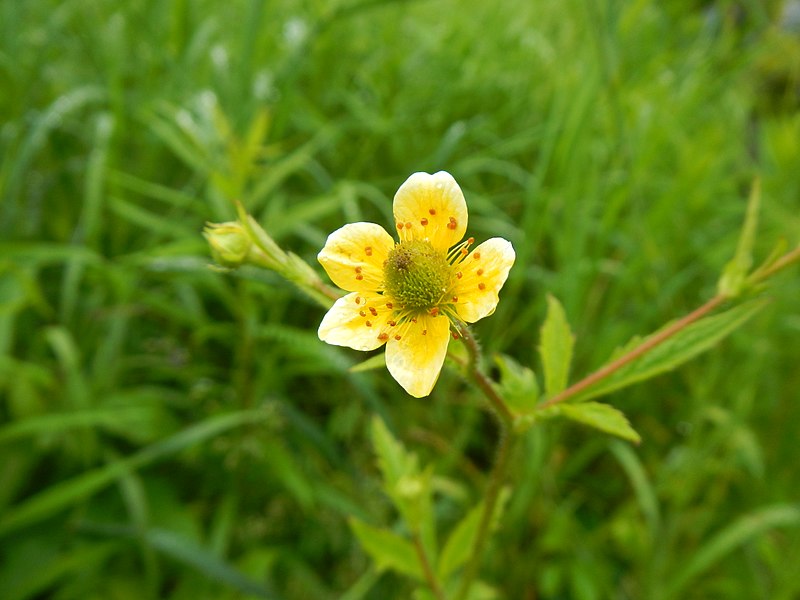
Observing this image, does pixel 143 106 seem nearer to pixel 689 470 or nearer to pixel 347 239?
pixel 347 239

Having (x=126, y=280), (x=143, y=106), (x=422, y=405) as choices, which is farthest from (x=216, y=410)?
(x=143, y=106)

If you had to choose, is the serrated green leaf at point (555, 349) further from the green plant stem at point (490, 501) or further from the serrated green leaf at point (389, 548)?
the serrated green leaf at point (389, 548)

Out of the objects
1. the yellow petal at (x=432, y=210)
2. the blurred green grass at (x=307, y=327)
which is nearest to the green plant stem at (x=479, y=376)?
the yellow petal at (x=432, y=210)

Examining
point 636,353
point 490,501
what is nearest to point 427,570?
point 490,501

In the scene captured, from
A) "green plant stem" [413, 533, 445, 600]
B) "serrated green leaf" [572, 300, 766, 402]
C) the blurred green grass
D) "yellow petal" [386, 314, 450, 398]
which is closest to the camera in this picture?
"yellow petal" [386, 314, 450, 398]

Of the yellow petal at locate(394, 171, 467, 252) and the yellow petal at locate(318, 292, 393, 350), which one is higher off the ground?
the yellow petal at locate(394, 171, 467, 252)

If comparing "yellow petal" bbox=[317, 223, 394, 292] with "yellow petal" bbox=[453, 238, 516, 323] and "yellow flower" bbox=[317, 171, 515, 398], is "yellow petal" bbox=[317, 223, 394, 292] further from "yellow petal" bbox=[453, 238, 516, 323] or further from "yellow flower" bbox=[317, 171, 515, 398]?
"yellow petal" bbox=[453, 238, 516, 323]

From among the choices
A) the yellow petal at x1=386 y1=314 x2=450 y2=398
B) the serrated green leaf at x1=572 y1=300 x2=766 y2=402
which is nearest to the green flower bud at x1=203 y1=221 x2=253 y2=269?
the yellow petal at x1=386 y1=314 x2=450 y2=398
